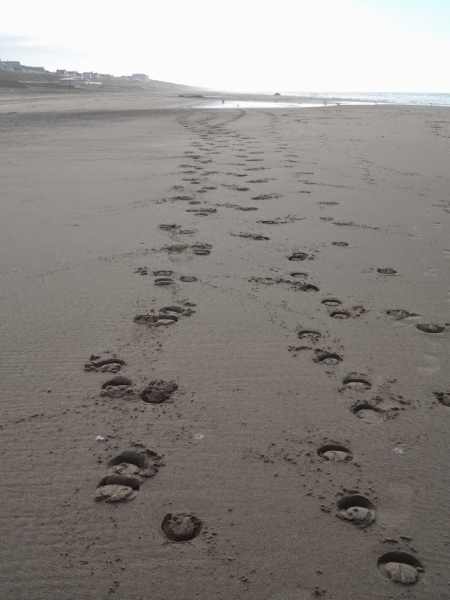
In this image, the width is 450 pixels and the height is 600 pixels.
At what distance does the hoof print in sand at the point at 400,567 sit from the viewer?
121 cm

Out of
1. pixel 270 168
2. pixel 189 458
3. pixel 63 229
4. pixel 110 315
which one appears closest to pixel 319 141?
pixel 270 168

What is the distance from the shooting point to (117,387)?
74.4 inches

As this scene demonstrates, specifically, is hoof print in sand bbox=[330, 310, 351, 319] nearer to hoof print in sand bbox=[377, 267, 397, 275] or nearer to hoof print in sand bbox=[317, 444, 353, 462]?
hoof print in sand bbox=[377, 267, 397, 275]

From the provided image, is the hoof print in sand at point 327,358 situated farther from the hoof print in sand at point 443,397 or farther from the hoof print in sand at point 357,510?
the hoof print in sand at point 357,510

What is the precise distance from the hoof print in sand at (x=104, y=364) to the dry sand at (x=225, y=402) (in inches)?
0.6

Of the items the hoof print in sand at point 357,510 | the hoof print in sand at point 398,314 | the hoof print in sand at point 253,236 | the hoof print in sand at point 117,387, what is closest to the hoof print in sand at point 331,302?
the hoof print in sand at point 398,314

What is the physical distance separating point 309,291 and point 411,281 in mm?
588

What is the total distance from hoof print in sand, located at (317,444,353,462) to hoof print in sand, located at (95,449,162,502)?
18.7 inches

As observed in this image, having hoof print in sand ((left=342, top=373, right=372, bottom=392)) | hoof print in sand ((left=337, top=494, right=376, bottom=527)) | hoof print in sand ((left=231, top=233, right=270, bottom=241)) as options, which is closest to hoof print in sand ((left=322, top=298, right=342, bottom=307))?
hoof print in sand ((left=342, top=373, right=372, bottom=392))

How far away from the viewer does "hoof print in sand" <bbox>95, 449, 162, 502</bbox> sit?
55.9 inches

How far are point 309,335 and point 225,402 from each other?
623 millimetres

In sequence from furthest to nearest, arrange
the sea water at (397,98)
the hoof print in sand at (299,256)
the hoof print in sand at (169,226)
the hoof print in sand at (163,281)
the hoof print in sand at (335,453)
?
1. the sea water at (397,98)
2. the hoof print in sand at (169,226)
3. the hoof print in sand at (299,256)
4. the hoof print in sand at (163,281)
5. the hoof print in sand at (335,453)

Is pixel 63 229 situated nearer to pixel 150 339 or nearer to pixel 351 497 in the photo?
pixel 150 339

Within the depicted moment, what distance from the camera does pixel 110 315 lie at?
2.41 metres
